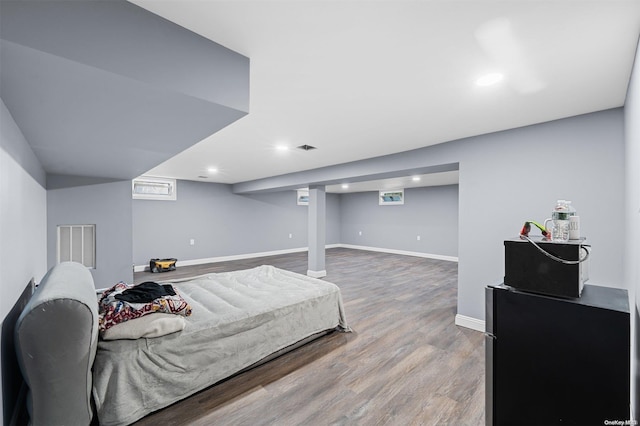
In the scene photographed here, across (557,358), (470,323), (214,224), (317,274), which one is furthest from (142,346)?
(214,224)

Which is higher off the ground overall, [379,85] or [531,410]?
[379,85]

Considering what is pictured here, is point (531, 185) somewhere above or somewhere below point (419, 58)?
below

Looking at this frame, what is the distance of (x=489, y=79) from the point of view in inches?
72.9

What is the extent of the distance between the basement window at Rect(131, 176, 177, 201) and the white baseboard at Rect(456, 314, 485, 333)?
21.6 feet

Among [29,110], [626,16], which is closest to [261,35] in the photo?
[29,110]

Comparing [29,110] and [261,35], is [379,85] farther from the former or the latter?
[29,110]

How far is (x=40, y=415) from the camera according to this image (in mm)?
1476

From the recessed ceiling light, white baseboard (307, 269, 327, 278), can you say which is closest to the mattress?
the recessed ceiling light

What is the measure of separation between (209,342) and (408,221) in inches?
298

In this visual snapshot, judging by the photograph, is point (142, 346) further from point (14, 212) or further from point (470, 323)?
point (470, 323)

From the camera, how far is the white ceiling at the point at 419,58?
4.01 ft

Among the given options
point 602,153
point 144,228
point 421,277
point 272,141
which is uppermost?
point 272,141

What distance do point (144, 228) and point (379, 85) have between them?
6.55 metres

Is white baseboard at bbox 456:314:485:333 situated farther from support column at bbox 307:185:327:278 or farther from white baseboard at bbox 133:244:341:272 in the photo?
white baseboard at bbox 133:244:341:272
